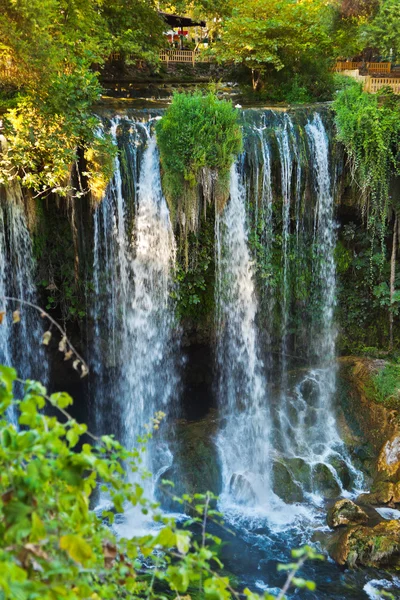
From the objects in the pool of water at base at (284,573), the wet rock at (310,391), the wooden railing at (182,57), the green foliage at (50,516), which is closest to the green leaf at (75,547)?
the green foliage at (50,516)

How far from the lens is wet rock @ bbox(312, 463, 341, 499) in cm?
1123

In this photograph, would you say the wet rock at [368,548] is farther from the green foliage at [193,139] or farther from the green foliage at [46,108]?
the green foliage at [46,108]

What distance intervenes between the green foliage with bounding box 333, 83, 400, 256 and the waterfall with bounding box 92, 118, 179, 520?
3984mm

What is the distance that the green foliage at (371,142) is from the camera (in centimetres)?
1237

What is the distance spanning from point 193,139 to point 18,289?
3.86m

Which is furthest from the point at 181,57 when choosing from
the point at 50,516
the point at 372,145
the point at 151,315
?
the point at 50,516

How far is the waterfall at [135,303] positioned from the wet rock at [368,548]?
3.45m

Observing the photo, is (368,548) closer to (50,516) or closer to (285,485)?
(285,485)

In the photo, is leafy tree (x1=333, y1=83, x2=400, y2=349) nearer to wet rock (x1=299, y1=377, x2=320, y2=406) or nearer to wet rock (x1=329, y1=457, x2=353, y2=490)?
wet rock (x1=299, y1=377, x2=320, y2=406)

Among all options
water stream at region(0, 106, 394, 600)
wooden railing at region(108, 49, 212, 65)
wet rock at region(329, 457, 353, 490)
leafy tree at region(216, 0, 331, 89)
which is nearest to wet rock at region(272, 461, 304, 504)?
water stream at region(0, 106, 394, 600)

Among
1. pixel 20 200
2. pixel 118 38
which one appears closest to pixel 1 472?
pixel 20 200

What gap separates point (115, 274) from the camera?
11.4m

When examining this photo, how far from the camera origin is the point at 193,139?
1079cm

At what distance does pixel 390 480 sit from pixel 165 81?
12119mm
